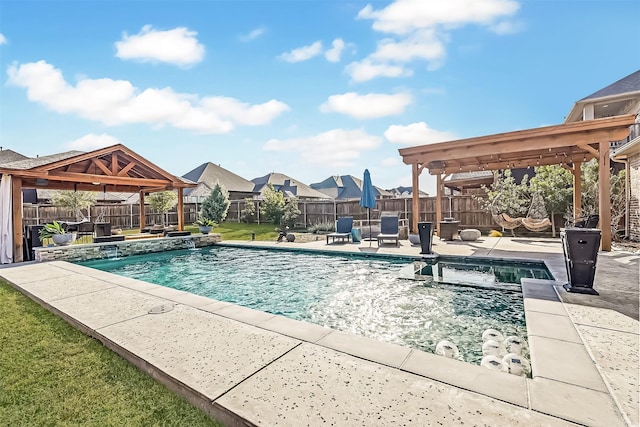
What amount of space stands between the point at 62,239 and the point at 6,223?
125cm

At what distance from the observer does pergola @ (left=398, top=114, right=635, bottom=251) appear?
7.69 m

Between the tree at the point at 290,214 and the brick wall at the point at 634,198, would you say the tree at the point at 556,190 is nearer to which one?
the brick wall at the point at 634,198

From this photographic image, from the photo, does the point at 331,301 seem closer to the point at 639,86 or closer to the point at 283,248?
the point at 283,248

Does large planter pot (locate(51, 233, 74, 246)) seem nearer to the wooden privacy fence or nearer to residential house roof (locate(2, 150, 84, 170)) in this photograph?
residential house roof (locate(2, 150, 84, 170))

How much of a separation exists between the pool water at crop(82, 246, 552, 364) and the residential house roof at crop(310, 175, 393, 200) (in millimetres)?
30584

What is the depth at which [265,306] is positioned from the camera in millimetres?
4848

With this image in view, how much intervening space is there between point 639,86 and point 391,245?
1368 cm

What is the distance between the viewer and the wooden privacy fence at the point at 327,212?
14484 millimetres

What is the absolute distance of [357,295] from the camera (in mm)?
5227

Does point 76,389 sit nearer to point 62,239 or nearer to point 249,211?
point 62,239

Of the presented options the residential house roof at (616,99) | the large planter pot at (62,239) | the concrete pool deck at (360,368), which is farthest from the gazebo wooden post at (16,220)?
the residential house roof at (616,99)

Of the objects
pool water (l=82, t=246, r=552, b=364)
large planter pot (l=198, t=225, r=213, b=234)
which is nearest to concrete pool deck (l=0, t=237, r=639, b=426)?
pool water (l=82, t=246, r=552, b=364)

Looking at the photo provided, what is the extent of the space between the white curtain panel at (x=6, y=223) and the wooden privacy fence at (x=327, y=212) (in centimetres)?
876

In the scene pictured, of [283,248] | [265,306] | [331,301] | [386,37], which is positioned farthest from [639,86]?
[265,306]
